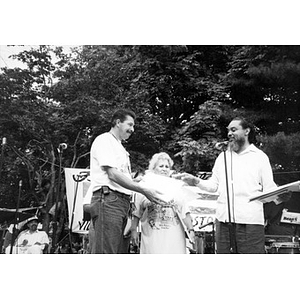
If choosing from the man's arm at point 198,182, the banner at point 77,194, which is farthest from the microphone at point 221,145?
the banner at point 77,194

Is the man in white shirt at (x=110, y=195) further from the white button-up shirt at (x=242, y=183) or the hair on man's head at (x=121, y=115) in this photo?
the white button-up shirt at (x=242, y=183)

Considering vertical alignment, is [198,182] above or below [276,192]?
above

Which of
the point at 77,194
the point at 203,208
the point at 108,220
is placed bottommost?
the point at 108,220

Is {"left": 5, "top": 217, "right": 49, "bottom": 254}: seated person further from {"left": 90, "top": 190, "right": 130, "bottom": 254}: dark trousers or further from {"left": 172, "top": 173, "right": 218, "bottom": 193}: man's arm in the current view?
{"left": 172, "top": 173, "right": 218, "bottom": 193}: man's arm

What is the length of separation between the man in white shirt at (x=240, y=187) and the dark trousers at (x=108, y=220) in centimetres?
60

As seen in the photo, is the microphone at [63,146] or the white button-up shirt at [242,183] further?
the microphone at [63,146]

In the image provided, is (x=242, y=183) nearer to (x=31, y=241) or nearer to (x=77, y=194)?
(x=77, y=194)

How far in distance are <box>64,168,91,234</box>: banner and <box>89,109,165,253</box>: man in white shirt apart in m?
0.23

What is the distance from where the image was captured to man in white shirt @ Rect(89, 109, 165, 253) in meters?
2.96

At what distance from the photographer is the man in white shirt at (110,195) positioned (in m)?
2.96

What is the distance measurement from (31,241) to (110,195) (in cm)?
89

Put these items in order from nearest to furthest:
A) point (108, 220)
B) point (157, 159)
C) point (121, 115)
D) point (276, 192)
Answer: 1. point (108, 220)
2. point (276, 192)
3. point (157, 159)
4. point (121, 115)

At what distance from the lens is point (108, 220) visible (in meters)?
2.93

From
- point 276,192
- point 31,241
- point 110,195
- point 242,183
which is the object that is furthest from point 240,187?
point 31,241
